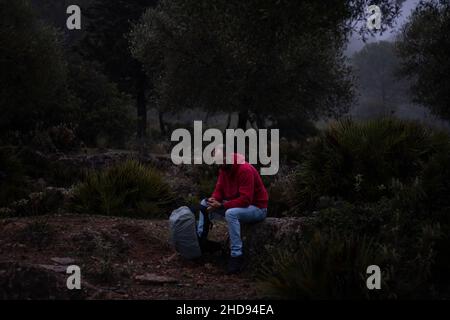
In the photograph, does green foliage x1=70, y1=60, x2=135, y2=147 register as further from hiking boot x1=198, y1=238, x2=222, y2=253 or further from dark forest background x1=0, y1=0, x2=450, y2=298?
hiking boot x1=198, y1=238, x2=222, y2=253

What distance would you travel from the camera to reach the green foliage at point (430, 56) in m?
21.6

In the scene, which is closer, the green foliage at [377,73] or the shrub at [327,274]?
the shrub at [327,274]

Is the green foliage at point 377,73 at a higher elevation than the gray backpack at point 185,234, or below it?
higher

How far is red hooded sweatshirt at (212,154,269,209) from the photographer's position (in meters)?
7.21

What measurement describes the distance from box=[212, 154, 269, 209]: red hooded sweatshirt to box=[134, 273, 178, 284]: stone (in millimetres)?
1210

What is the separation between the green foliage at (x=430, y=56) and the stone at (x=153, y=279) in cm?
1621

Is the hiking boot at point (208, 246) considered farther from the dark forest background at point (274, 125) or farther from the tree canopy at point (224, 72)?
the tree canopy at point (224, 72)

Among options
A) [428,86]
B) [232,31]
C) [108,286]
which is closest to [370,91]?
[428,86]

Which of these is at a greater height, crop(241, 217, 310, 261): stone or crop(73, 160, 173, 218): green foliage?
crop(73, 160, 173, 218): green foliage

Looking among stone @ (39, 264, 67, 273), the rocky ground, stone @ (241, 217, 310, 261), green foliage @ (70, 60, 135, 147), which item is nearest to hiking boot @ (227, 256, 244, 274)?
the rocky ground

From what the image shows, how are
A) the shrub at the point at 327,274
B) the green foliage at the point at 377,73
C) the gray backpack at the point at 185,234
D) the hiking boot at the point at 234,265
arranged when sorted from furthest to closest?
the green foliage at the point at 377,73, the gray backpack at the point at 185,234, the hiking boot at the point at 234,265, the shrub at the point at 327,274

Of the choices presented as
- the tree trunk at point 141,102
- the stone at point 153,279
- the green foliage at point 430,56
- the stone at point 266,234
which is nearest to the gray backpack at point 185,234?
the stone at point 266,234
